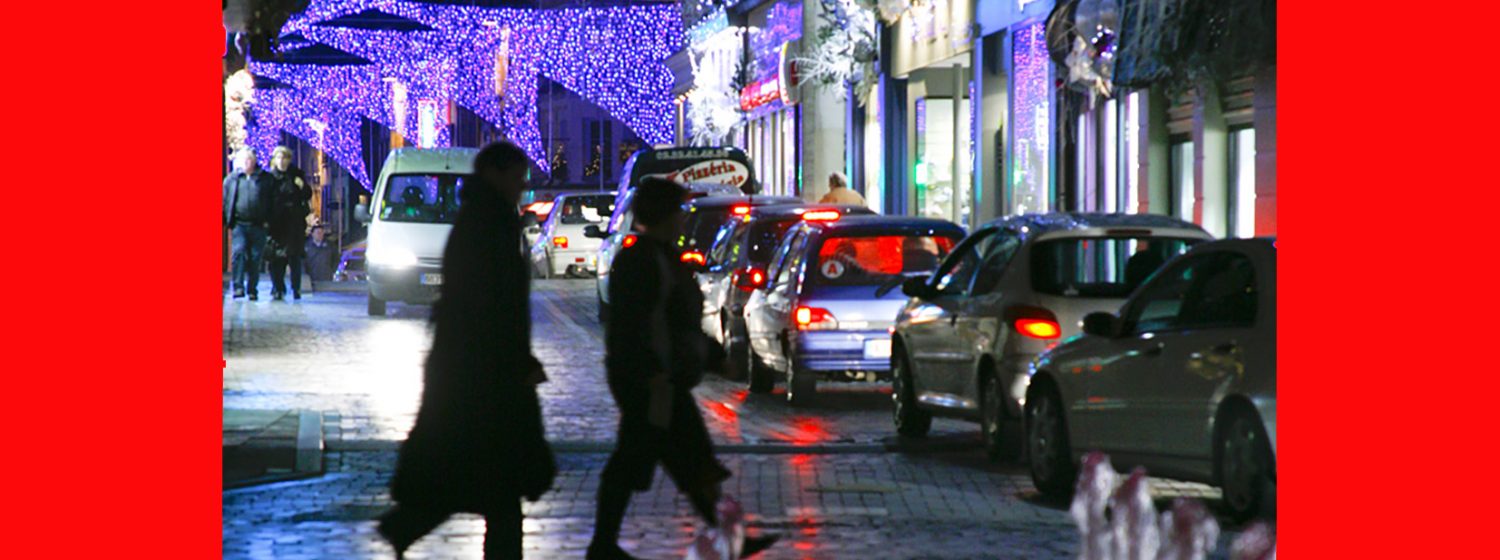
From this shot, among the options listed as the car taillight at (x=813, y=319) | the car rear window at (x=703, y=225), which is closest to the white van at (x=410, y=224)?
the car rear window at (x=703, y=225)

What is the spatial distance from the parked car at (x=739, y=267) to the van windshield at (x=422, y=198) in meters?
8.10

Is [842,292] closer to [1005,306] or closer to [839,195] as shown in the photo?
[1005,306]

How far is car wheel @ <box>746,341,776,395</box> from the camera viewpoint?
18.7 meters

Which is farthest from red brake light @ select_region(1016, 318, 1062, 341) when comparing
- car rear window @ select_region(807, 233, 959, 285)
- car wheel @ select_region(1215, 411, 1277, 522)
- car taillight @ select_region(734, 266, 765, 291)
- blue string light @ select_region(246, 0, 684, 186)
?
blue string light @ select_region(246, 0, 684, 186)

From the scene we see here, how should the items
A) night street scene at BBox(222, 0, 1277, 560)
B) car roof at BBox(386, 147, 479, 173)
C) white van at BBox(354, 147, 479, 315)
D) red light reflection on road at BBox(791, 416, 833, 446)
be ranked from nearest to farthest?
night street scene at BBox(222, 0, 1277, 560) < red light reflection on road at BBox(791, 416, 833, 446) < white van at BBox(354, 147, 479, 315) < car roof at BBox(386, 147, 479, 173)

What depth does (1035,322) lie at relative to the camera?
1341 cm

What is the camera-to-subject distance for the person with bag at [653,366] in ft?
31.0

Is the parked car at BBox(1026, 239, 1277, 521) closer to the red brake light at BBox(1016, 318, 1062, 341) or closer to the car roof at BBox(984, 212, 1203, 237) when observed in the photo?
the red brake light at BBox(1016, 318, 1062, 341)

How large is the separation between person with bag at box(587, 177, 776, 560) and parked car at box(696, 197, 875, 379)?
30.2 feet

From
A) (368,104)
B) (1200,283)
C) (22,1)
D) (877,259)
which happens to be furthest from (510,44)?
(22,1)

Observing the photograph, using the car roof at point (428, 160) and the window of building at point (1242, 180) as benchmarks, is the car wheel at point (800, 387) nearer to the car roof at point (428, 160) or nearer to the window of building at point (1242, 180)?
the window of building at point (1242, 180)

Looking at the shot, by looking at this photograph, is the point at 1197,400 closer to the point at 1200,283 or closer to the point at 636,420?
the point at 1200,283

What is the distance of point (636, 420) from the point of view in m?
9.57

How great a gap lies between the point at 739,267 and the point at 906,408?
4.98 m
